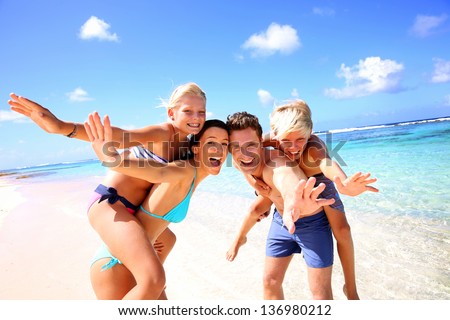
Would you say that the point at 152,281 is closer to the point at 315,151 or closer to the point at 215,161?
the point at 215,161

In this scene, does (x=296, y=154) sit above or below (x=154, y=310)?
above

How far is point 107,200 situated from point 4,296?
2.50m

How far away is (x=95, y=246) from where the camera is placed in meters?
5.74

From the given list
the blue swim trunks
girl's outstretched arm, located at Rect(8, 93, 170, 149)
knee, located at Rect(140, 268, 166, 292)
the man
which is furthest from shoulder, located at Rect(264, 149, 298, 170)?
knee, located at Rect(140, 268, 166, 292)

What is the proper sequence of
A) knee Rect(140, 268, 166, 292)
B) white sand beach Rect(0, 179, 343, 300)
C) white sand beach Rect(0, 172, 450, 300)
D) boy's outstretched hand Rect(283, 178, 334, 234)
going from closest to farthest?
boy's outstretched hand Rect(283, 178, 334, 234)
knee Rect(140, 268, 166, 292)
white sand beach Rect(0, 172, 450, 300)
white sand beach Rect(0, 179, 343, 300)

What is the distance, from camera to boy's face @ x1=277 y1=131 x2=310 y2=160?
289 cm

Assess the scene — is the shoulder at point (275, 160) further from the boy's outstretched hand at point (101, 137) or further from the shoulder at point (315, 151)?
the boy's outstretched hand at point (101, 137)

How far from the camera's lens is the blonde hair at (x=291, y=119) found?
288cm

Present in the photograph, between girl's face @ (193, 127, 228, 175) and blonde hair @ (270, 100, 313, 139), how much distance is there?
501 mm

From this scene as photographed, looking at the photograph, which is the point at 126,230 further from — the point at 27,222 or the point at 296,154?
the point at 27,222

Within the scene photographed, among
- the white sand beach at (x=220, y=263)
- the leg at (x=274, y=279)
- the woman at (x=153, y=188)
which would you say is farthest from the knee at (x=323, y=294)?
the woman at (x=153, y=188)

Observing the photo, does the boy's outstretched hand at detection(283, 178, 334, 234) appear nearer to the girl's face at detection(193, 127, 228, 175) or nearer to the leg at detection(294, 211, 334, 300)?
the leg at detection(294, 211, 334, 300)

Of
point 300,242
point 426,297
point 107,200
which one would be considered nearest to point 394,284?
point 426,297

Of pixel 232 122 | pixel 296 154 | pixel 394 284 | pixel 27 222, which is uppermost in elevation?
pixel 232 122
